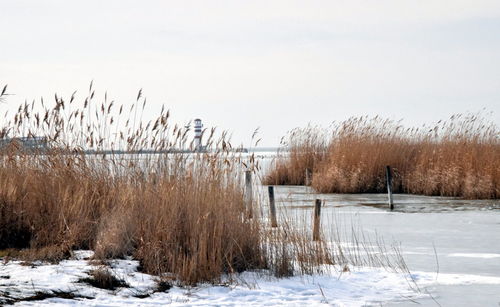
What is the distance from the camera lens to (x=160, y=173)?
6.79 metres

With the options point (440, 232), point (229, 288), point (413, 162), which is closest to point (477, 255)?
point (440, 232)

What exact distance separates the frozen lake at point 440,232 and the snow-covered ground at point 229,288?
256 millimetres

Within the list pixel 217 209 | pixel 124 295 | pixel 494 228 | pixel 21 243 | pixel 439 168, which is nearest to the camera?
pixel 124 295

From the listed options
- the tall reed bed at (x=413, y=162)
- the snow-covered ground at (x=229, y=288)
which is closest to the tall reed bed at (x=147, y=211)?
the snow-covered ground at (x=229, y=288)

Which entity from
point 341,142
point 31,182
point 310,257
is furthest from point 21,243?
point 341,142

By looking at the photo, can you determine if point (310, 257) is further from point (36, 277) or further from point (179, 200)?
point (36, 277)

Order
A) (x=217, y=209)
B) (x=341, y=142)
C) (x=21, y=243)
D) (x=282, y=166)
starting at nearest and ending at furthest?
(x=217, y=209)
(x=21, y=243)
(x=341, y=142)
(x=282, y=166)

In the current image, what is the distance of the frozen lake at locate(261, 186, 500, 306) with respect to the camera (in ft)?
18.8

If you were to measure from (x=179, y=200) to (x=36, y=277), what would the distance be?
136 centimetres

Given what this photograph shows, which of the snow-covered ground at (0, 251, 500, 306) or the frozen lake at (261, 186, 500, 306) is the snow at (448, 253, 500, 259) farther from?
the snow-covered ground at (0, 251, 500, 306)

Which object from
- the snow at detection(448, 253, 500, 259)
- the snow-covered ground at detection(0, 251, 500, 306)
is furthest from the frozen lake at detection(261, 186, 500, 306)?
the snow-covered ground at detection(0, 251, 500, 306)

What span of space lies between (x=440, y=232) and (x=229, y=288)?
4730mm

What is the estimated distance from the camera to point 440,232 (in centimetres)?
934

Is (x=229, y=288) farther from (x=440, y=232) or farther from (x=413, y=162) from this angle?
(x=413, y=162)
